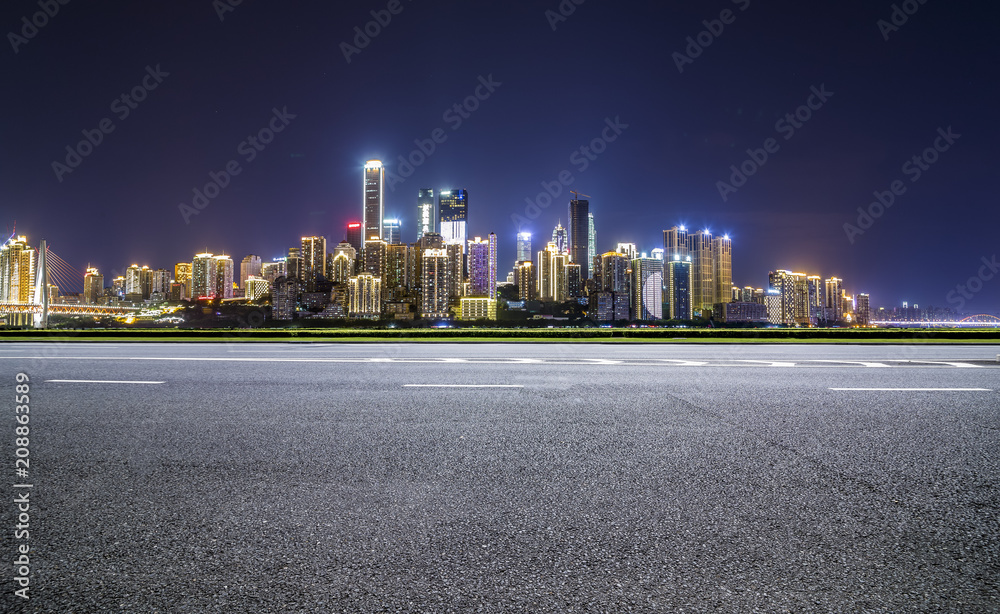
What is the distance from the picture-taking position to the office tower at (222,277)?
151000mm

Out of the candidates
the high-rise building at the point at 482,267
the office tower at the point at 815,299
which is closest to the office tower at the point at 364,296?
the high-rise building at the point at 482,267

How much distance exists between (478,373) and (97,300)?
496 ft

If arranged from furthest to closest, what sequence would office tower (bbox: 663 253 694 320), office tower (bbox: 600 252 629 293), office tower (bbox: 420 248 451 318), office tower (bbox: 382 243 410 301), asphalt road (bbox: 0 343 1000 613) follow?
office tower (bbox: 382 243 410 301), office tower (bbox: 600 252 629 293), office tower (bbox: 420 248 451 318), office tower (bbox: 663 253 694 320), asphalt road (bbox: 0 343 1000 613)

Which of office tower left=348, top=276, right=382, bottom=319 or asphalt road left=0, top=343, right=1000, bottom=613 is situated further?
office tower left=348, top=276, right=382, bottom=319

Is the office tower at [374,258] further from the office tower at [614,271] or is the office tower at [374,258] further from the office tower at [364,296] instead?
the office tower at [614,271]

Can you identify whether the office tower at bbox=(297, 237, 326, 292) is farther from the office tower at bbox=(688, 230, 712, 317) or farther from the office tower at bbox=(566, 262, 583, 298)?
the office tower at bbox=(688, 230, 712, 317)

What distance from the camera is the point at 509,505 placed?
114 inches

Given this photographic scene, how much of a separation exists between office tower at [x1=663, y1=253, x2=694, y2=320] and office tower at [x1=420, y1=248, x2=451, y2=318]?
60.1 m

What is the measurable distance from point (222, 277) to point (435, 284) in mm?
81337

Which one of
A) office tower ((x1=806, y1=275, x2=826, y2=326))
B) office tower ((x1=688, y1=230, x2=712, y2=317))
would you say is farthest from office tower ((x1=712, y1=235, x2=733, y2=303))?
office tower ((x1=806, y1=275, x2=826, y2=326))

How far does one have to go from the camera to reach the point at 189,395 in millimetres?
6586

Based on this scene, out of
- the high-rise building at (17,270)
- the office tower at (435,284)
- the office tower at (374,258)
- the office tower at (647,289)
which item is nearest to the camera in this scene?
the high-rise building at (17,270)

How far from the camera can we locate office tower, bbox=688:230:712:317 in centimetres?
13788

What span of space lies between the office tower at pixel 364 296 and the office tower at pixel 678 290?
7641 cm
